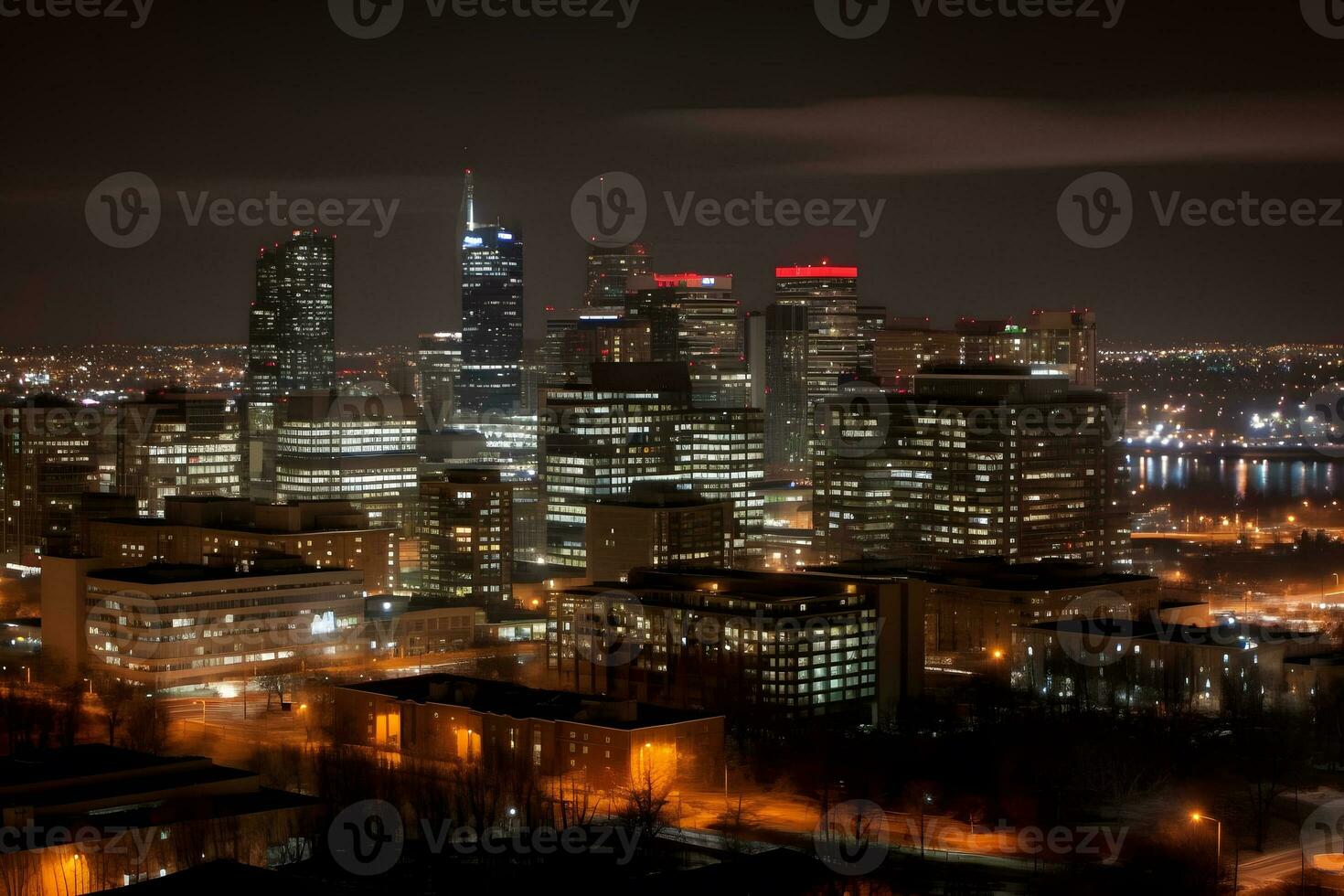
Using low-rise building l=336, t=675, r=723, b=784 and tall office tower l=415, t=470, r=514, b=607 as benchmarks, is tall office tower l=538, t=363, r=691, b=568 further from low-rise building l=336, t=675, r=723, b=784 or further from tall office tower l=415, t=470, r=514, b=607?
low-rise building l=336, t=675, r=723, b=784

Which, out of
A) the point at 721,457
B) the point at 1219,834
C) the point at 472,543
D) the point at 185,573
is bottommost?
the point at 1219,834

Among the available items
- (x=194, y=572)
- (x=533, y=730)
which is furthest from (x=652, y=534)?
(x=533, y=730)

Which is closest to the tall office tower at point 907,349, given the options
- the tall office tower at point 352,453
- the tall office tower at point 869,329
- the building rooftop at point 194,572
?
the tall office tower at point 869,329

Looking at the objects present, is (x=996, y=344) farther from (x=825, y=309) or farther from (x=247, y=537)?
(x=247, y=537)

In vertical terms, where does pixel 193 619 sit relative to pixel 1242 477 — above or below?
below

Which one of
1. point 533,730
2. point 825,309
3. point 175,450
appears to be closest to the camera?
point 533,730

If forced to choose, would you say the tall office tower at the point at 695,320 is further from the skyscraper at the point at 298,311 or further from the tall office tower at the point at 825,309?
the skyscraper at the point at 298,311

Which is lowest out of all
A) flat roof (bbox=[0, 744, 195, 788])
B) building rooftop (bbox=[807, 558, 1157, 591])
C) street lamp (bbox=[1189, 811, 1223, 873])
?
street lamp (bbox=[1189, 811, 1223, 873])

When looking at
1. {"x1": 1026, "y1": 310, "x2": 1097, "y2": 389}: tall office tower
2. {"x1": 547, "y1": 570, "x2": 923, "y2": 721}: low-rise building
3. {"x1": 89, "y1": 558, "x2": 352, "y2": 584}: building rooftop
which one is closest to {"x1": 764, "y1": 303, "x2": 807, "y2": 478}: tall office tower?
{"x1": 1026, "y1": 310, "x2": 1097, "y2": 389}: tall office tower
